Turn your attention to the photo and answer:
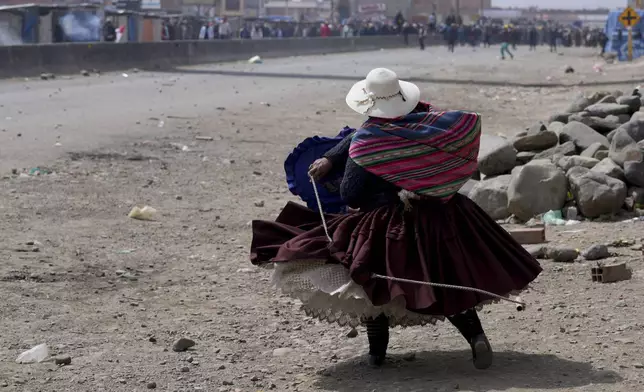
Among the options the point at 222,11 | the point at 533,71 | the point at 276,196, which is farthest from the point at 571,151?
the point at 222,11

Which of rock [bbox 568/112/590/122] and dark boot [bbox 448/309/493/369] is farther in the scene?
rock [bbox 568/112/590/122]

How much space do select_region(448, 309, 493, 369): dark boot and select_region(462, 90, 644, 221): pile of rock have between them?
423 centimetres

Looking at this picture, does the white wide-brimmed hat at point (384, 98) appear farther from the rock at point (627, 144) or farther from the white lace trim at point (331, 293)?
the rock at point (627, 144)

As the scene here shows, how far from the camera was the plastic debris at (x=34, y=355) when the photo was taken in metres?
5.61

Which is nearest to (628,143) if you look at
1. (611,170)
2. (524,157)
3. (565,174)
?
(611,170)

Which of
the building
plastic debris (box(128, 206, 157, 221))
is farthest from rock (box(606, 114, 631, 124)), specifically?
the building

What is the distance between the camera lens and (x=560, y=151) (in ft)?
35.9

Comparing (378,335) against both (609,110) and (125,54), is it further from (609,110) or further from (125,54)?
(125,54)

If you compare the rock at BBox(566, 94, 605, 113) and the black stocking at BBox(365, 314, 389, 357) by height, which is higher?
the rock at BBox(566, 94, 605, 113)

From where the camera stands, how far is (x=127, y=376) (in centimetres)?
540

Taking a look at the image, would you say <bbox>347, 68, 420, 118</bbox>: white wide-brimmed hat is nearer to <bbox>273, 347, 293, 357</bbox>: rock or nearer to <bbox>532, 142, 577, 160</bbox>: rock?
<bbox>273, 347, 293, 357</bbox>: rock

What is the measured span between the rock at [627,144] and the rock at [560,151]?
0.60m

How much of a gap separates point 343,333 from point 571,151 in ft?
17.0

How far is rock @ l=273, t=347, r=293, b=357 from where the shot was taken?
234 inches
